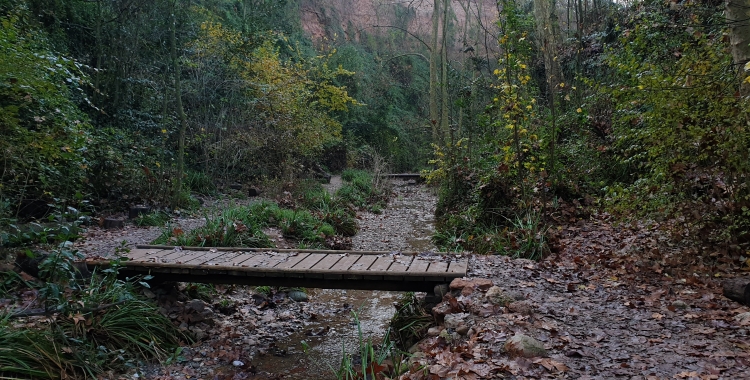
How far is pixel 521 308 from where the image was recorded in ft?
13.0

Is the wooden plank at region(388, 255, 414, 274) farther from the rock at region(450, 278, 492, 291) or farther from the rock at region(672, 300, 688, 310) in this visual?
the rock at region(672, 300, 688, 310)

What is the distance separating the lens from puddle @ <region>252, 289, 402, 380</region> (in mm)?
4770

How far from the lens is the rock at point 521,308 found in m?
3.91

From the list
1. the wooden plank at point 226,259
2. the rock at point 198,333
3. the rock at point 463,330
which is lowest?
the rock at point 198,333

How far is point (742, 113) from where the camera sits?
4.06m

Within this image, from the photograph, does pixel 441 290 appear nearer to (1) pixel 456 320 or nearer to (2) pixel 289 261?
(1) pixel 456 320

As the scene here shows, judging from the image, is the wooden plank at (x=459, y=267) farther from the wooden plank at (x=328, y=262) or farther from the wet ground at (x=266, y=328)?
the wooden plank at (x=328, y=262)

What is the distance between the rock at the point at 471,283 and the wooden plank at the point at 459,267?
166 millimetres

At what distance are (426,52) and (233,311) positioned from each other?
28.0 metres

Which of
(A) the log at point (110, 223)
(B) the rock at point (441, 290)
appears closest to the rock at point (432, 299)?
(B) the rock at point (441, 290)

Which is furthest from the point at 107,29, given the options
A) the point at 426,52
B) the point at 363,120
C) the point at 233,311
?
the point at 426,52

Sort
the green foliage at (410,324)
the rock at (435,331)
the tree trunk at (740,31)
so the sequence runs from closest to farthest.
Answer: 1. the rock at (435,331)
2. the tree trunk at (740,31)
3. the green foliage at (410,324)

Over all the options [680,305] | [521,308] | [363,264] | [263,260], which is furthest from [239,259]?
[680,305]

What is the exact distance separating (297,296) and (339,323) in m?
1.11
